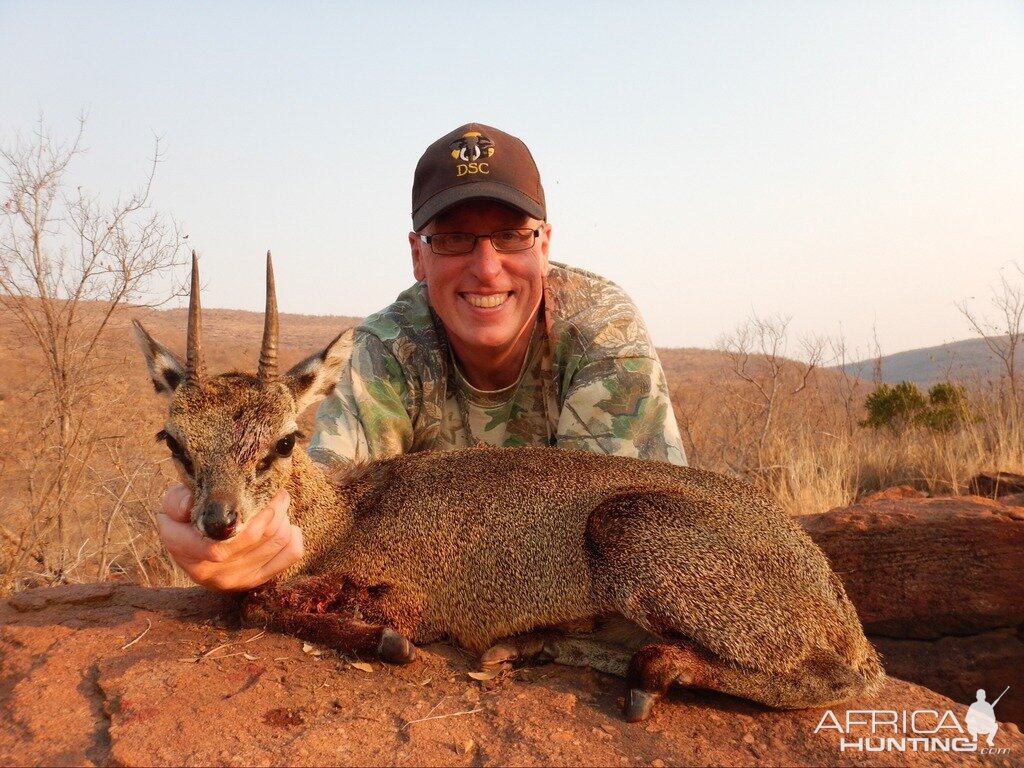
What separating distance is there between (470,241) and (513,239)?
16.4 inches

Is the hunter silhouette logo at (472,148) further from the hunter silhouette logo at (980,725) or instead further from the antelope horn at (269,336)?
the hunter silhouette logo at (980,725)

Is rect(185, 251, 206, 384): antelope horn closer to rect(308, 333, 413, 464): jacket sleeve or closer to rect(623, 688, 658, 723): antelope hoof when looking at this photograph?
rect(308, 333, 413, 464): jacket sleeve

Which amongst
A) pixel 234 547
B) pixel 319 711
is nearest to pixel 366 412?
pixel 234 547

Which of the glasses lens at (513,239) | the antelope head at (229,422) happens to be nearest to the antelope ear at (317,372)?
the antelope head at (229,422)

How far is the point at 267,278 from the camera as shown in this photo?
5.04 meters

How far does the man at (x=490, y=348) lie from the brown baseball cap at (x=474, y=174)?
14 mm

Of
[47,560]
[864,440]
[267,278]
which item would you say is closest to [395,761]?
[267,278]

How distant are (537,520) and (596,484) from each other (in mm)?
521

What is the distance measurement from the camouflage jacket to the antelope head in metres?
1.63

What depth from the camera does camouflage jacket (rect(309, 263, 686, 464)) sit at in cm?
736

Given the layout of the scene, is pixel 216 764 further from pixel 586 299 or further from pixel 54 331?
pixel 54 331

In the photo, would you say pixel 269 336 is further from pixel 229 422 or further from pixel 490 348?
pixel 490 348

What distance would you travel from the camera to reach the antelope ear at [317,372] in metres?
5.55

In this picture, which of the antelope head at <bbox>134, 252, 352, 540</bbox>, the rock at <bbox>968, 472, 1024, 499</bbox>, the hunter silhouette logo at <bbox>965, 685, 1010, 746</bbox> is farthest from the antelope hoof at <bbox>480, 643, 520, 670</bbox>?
the rock at <bbox>968, 472, 1024, 499</bbox>
